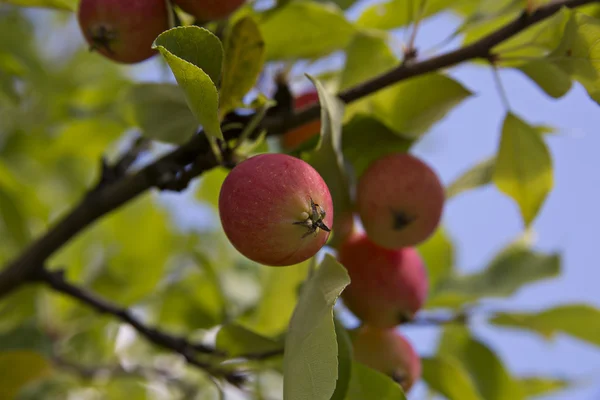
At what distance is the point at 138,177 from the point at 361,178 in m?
0.35

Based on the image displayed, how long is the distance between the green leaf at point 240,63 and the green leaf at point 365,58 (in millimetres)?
275

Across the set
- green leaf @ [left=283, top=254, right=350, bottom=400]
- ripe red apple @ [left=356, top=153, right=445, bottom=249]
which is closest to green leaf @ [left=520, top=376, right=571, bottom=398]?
ripe red apple @ [left=356, top=153, right=445, bottom=249]

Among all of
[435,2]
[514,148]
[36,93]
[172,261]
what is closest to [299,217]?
[514,148]

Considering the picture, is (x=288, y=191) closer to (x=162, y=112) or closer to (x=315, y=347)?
(x=315, y=347)

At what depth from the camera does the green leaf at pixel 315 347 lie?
2.19 feet

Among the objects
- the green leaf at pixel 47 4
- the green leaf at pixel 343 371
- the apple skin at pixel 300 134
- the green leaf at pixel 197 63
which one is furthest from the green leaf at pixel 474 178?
the green leaf at pixel 47 4

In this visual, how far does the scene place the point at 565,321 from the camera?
128 centimetres

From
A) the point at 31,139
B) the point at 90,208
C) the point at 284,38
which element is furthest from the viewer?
the point at 31,139

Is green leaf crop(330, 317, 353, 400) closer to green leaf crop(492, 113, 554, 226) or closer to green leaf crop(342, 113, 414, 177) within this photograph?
green leaf crop(342, 113, 414, 177)

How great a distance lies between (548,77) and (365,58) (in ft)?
1.05

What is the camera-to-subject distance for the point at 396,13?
1.25 meters

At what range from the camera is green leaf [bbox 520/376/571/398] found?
1.57 m

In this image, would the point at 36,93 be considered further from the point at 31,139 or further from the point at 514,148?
the point at 514,148

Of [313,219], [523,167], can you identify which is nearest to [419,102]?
[523,167]
